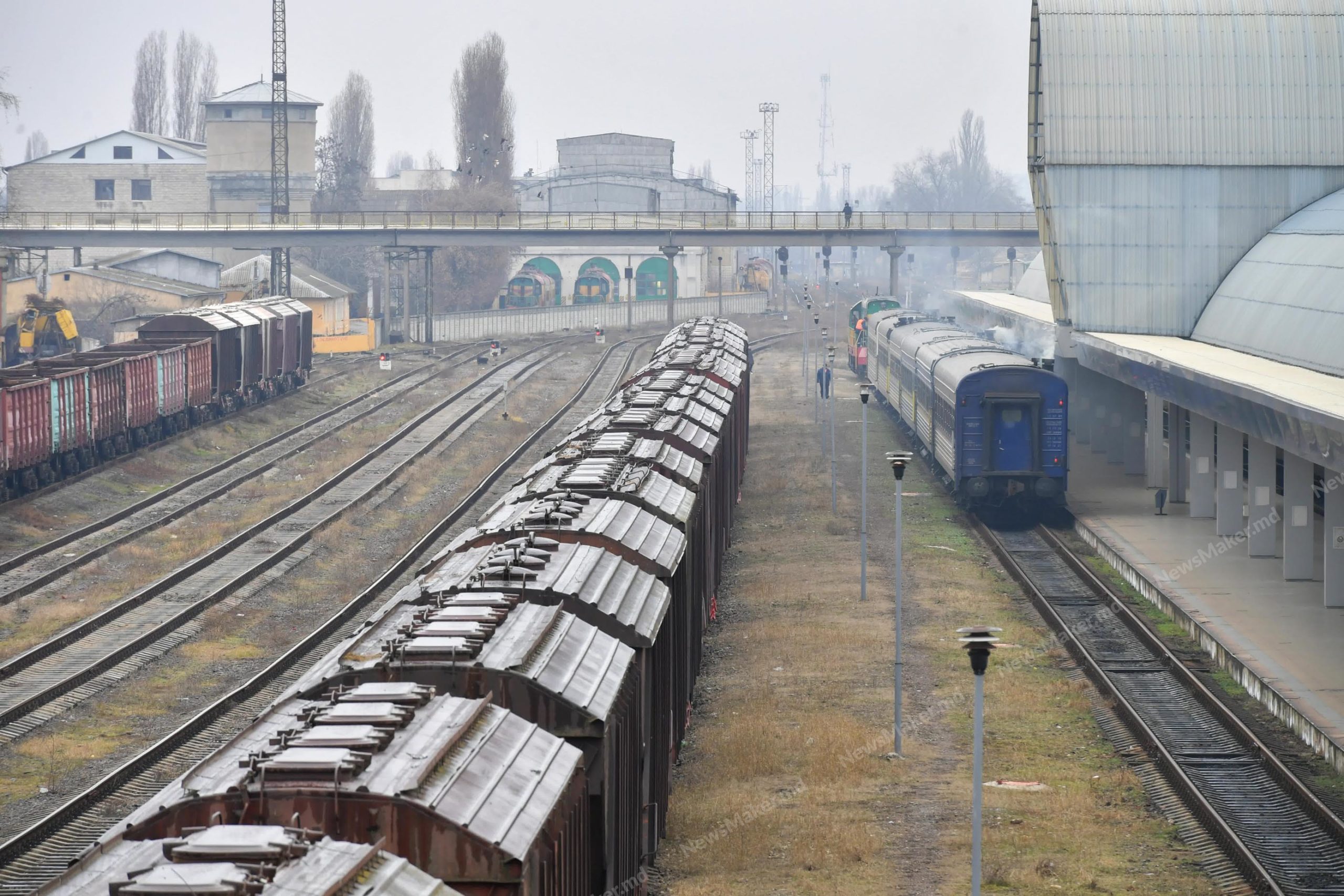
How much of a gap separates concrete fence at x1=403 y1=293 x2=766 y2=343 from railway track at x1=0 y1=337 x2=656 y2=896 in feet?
202

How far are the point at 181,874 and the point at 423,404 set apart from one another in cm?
5373

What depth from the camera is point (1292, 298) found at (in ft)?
122

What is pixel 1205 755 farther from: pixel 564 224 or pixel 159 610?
pixel 564 224

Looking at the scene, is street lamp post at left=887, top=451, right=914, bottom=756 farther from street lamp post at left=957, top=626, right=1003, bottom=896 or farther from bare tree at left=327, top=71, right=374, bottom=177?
bare tree at left=327, top=71, right=374, bottom=177

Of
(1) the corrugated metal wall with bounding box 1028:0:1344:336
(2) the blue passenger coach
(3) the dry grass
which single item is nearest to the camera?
(3) the dry grass

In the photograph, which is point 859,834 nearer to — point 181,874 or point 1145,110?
point 181,874

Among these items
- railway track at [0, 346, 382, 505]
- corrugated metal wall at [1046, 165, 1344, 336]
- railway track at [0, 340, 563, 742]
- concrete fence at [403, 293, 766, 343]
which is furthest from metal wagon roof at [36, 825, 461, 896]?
concrete fence at [403, 293, 766, 343]

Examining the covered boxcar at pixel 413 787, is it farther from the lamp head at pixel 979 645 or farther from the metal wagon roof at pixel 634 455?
the metal wagon roof at pixel 634 455

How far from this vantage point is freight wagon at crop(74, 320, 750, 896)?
8.80m

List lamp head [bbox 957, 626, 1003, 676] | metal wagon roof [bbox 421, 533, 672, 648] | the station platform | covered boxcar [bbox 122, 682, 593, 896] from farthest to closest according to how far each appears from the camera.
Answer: the station platform, metal wagon roof [bbox 421, 533, 672, 648], lamp head [bbox 957, 626, 1003, 676], covered boxcar [bbox 122, 682, 593, 896]

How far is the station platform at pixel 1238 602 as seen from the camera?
2281 cm

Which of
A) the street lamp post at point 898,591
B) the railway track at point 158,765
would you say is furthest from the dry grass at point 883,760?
the railway track at point 158,765

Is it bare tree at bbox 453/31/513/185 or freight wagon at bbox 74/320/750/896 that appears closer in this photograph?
freight wagon at bbox 74/320/750/896

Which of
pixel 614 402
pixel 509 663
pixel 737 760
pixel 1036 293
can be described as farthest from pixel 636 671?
pixel 1036 293
